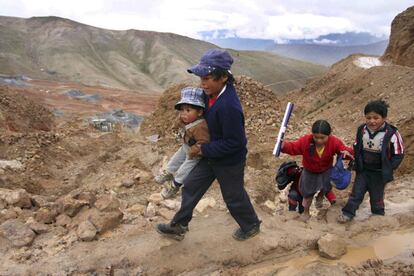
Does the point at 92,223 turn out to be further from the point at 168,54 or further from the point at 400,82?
the point at 168,54

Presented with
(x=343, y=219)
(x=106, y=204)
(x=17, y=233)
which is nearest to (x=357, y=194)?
(x=343, y=219)

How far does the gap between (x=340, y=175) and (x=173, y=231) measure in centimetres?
201

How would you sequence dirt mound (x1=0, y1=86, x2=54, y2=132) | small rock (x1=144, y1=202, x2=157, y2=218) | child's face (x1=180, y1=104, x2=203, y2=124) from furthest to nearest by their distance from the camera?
dirt mound (x1=0, y1=86, x2=54, y2=132)
small rock (x1=144, y1=202, x2=157, y2=218)
child's face (x1=180, y1=104, x2=203, y2=124)

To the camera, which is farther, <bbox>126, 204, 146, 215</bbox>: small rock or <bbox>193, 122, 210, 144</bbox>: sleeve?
<bbox>126, 204, 146, 215</bbox>: small rock

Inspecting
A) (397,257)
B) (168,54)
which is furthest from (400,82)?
(168,54)

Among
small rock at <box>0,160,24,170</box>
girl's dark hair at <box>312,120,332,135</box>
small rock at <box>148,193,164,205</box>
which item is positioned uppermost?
girl's dark hair at <box>312,120,332,135</box>

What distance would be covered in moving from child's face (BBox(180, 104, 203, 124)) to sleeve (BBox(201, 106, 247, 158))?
238 millimetres

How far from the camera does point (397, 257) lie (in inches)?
161

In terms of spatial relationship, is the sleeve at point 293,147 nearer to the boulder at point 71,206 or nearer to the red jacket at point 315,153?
the red jacket at point 315,153

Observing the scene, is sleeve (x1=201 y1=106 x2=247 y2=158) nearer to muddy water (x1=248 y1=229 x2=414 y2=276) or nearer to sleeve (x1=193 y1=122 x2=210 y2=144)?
sleeve (x1=193 y1=122 x2=210 y2=144)

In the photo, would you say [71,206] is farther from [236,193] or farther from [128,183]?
[128,183]

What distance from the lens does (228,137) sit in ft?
11.1

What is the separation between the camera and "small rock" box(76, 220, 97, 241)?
171 inches

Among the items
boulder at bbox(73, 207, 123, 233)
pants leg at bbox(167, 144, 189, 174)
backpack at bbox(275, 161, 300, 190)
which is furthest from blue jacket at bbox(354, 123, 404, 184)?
boulder at bbox(73, 207, 123, 233)
